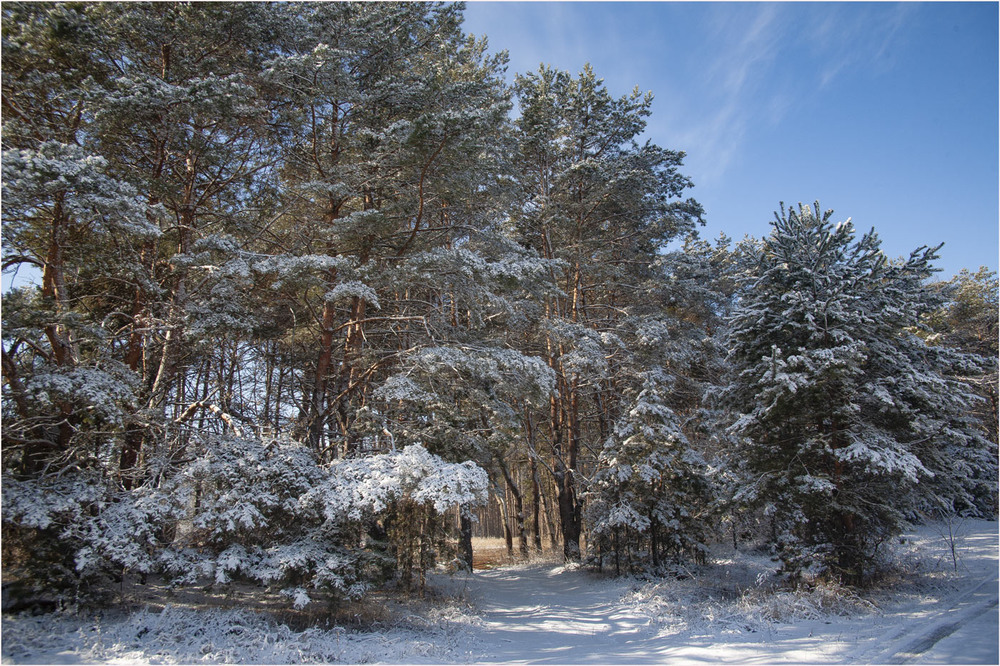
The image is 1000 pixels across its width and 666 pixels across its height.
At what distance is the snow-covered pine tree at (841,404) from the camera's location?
9375 millimetres

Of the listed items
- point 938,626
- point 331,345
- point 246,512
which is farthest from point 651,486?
point 246,512

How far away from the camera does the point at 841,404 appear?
9.88m

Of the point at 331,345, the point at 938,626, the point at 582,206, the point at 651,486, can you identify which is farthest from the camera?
the point at 582,206

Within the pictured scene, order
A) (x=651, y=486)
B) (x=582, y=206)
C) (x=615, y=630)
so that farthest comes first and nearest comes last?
(x=582, y=206) < (x=651, y=486) < (x=615, y=630)

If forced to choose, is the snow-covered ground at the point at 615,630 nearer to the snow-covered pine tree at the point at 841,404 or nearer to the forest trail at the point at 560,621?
the forest trail at the point at 560,621

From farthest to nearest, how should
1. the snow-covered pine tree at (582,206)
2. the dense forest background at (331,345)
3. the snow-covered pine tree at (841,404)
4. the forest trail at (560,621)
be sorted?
the snow-covered pine tree at (582,206)
the snow-covered pine tree at (841,404)
the forest trail at (560,621)
the dense forest background at (331,345)

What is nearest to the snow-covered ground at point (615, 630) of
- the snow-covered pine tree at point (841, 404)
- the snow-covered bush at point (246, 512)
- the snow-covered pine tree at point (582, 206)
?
the snow-covered bush at point (246, 512)

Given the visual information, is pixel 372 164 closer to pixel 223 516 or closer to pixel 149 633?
pixel 223 516

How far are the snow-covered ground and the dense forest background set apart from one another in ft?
2.32

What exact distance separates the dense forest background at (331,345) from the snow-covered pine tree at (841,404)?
6 cm

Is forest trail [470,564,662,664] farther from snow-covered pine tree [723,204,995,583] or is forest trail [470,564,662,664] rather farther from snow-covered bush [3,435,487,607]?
snow-covered pine tree [723,204,995,583]

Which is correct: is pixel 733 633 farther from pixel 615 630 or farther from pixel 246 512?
pixel 246 512

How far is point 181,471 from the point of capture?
23.1 feet

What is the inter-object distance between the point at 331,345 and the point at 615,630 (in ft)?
25.9
